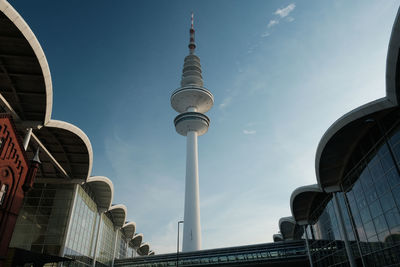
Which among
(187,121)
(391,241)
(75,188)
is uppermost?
(187,121)

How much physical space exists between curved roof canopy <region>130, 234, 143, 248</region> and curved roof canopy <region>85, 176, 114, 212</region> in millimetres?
28045

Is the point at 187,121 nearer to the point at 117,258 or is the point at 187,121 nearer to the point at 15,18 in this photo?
the point at 117,258

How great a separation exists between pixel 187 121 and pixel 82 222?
180ft

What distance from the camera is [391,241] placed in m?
23.1

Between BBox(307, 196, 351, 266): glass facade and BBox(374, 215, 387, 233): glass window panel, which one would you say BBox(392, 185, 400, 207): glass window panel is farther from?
BBox(307, 196, 351, 266): glass facade

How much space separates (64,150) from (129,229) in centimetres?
3683

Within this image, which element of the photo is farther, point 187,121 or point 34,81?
point 187,121

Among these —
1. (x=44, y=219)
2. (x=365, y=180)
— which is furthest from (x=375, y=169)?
(x=44, y=219)

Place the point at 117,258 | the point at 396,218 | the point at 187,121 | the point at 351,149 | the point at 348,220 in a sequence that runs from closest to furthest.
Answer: the point at 396,218 → the point at 351,149 → the point at 348,220 → the point at 117,258 → the point at 187,121

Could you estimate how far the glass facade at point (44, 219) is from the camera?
33.8 metres

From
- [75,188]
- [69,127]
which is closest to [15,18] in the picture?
[69,127]

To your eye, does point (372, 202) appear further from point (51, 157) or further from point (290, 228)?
point (290, 228)

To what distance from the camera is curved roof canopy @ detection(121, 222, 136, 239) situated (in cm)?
6294

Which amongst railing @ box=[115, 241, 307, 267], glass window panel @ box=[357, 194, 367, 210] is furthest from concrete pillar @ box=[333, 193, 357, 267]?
railing @ box=[115, 241, 307, 267]
